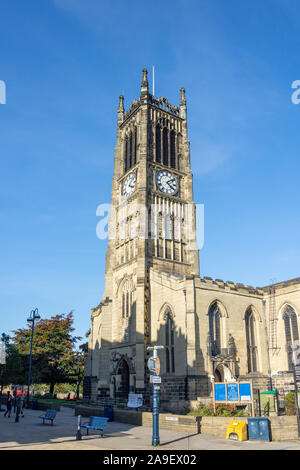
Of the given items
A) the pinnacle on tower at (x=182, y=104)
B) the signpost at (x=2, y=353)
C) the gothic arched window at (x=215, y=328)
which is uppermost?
the pinnacle on tower at (x=182, y=104)

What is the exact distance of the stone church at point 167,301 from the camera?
109ft

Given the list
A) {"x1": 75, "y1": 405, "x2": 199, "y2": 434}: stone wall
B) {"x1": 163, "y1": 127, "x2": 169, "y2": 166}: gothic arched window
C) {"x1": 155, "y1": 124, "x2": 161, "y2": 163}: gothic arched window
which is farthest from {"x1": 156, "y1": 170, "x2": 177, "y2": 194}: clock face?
{"x1": 75, "y1": 405, "x2": 199, "y2": 434}: stone wall

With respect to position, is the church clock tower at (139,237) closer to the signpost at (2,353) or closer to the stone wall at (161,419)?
the stone wall at (161,419)

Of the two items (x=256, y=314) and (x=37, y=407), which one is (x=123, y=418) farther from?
(x=256, y=314)

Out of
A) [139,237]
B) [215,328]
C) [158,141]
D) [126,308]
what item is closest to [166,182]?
[158,141]

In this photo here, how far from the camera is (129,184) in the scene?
48.2 m

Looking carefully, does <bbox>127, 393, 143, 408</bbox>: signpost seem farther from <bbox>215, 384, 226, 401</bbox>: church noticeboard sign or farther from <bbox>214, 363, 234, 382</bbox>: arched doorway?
<bbox>215, 384, 226, 401</bbox>: church noticeboard sign

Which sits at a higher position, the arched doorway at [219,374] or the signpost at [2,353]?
the signpost at [2,353]

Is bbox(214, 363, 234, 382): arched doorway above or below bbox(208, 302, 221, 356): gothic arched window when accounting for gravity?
below

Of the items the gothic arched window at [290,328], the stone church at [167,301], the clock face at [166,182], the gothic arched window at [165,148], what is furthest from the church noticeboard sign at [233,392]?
the gothic arched window at [165,148]

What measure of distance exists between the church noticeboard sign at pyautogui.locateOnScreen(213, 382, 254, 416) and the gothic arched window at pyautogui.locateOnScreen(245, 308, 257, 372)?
49.6 ft

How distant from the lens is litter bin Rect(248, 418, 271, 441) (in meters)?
17.5

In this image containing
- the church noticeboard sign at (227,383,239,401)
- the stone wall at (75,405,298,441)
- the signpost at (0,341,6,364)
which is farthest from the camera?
the signpost at (0,341,6,364)
